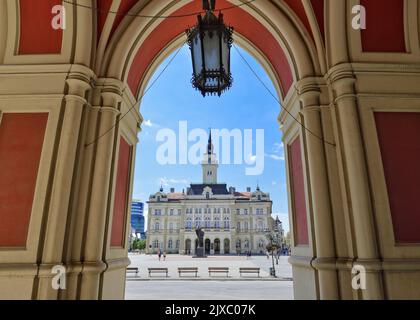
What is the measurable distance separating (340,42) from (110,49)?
3.67 meters

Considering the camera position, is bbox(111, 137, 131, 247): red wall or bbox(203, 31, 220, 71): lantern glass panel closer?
bbox(203, 31, 220, 71): lantern glass panel

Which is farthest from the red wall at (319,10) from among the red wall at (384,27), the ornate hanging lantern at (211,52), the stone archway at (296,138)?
the ornate hanging lantern at (211,52)

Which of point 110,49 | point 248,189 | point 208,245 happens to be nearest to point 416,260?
point 110,49

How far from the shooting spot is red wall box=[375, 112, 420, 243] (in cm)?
380

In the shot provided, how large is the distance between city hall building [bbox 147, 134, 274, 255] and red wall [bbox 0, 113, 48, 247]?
200 feet

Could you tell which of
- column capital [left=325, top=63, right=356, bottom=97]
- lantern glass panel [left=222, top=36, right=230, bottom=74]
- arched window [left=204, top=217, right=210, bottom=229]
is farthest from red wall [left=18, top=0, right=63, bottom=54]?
arched window [left=204, top=217, right=210, bottom=229]

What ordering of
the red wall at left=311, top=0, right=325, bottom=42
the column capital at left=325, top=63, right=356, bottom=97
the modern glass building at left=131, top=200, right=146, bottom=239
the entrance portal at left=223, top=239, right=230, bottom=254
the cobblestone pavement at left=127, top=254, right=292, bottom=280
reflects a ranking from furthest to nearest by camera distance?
the modern glass building at left=131, top=200, right=146, bottom=239 → the entrance portal at left=223, top=239, right=230, bottom=254 → the cobblestone pavement at left=127, top=254, right=292, bottom=280 → the red wall at left=311, top=0, right=325, bottom=42 → the column capital at left=325, top=63, right=356, bottom=97

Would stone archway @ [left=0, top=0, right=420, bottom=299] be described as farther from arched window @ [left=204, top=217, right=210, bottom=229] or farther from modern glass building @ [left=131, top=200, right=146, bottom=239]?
modern glass building @ [left=131, top=200, right=146, bottom=239]

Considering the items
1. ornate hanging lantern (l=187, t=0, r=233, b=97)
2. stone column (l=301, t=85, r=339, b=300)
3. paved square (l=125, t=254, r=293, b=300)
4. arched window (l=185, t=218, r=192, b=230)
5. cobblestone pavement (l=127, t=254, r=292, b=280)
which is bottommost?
cobblestone pavement (l=127, t=254, r=292, b=280)

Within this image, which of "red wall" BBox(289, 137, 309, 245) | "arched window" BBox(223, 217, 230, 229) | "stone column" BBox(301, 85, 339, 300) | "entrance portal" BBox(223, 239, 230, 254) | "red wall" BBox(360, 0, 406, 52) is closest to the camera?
"stone column" BBox(301, 85, 339, 300)

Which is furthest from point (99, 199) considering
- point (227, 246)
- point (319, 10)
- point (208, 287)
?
point (227, 246)

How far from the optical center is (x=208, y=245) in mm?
66062
